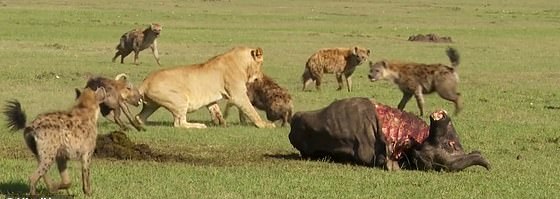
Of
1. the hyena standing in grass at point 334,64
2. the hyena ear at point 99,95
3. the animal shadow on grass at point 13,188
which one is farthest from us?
the hyena standing in grass at point 334,64

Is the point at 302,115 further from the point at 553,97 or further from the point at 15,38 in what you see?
the point at 15,38

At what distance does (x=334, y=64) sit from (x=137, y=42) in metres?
6.07

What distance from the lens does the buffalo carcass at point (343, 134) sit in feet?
35.2

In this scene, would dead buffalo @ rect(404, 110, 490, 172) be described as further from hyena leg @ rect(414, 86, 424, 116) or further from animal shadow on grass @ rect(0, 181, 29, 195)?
hyena leg @ rect(414, 86, 424, 116)

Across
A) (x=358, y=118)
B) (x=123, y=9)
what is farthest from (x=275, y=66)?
(x=123, y=9)

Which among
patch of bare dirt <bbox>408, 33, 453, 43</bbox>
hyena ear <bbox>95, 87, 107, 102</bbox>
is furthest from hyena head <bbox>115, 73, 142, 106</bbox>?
patch of bare dirt <bbox>408, 33, 453, 43</bbox>

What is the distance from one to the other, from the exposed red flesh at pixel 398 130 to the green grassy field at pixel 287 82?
1.12 ft

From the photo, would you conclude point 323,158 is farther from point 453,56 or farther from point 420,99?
point 453,56

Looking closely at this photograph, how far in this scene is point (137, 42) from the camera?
25922mm

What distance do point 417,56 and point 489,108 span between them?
1075 centimetres

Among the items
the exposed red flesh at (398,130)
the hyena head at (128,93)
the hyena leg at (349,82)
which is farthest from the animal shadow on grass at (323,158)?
the hyena leg at (349,82)

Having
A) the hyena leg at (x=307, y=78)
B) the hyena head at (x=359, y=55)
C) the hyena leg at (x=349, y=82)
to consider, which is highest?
the hyena head at (x=359, y=55)

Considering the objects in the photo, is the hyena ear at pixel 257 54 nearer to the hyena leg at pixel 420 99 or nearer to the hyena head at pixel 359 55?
the hyena leg at pixel 420 99

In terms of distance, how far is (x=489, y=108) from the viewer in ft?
56.4
